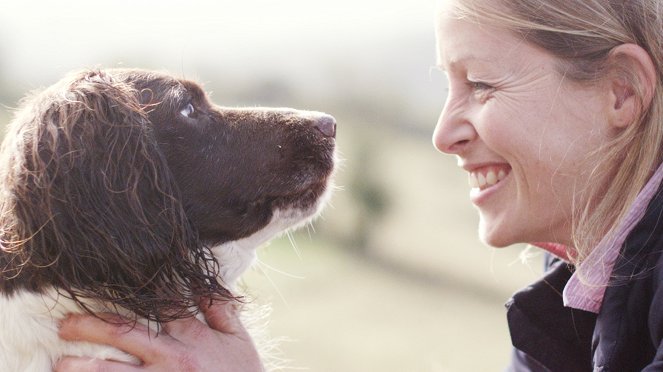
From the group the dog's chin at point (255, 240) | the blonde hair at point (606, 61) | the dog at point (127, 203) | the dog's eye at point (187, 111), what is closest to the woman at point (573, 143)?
the blonde hair at point (606, 61)

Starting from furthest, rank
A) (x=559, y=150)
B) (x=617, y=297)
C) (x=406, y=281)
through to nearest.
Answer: (x=406, y=281) < (x=559, y=150) < (x=617, y=297)

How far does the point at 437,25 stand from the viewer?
8.59ft

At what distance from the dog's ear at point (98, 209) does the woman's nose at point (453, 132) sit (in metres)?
0.81

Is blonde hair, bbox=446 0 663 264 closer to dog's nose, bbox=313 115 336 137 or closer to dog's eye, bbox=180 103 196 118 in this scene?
dog's nose, bbox=313 115 336 137

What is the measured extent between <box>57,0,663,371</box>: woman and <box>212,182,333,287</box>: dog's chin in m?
0.31

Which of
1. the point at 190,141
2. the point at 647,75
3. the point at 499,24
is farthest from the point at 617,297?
the point at 190,141

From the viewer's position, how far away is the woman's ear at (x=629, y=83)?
90.5 inches

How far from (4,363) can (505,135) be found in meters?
1.53

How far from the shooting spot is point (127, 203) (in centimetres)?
229

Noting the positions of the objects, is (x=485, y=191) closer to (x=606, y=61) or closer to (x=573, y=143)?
(x=573, y=143)

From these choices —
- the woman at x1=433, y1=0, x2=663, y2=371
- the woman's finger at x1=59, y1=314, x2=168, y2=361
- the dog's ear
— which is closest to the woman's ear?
the woman at x1=433, y1=0, x2=663, y2=371

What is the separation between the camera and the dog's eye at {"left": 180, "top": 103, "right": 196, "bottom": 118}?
8.63 ft

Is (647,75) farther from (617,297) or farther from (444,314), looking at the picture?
(444,314)

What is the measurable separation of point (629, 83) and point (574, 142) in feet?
0.72
